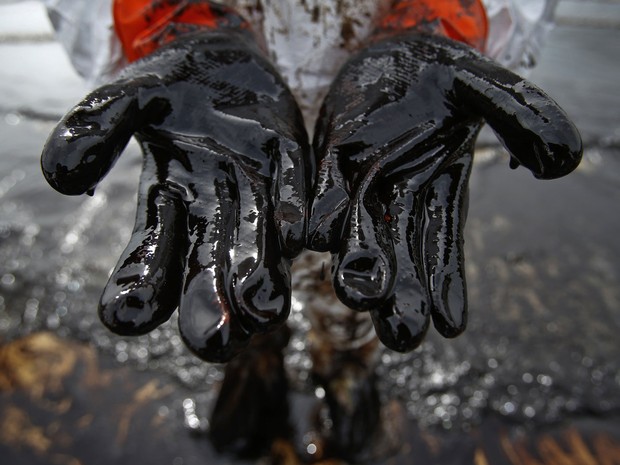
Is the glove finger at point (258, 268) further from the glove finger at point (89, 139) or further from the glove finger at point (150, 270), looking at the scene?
the glove finger at point (89, 139)

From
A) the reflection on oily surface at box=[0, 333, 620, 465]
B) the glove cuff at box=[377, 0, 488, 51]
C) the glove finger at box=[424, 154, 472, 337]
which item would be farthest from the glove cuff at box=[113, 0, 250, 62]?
the reflection on oily surface at box=[0, 333, 620, 465]

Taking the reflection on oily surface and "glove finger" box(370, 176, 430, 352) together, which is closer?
"glove finger" box(370, 176, 430, 352)

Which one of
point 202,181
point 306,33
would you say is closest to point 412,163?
point 202,181

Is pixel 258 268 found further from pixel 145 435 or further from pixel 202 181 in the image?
pixel 145 435

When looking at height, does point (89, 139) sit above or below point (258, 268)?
above

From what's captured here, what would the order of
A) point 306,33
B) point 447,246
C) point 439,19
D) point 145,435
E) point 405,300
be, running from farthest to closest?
point 145,435 → point 306,33 → point 439,19 → point 447,246 → point 405,300

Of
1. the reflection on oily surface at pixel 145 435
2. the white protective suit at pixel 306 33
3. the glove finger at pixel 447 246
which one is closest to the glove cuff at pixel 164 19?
the white protective suit at pixel 306 33

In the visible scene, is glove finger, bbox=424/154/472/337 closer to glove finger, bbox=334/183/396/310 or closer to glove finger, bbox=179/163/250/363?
glove finger, bbox=334/183/396/310
